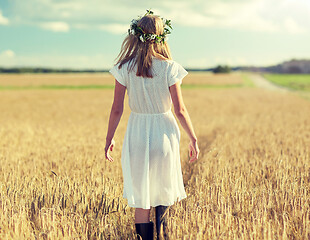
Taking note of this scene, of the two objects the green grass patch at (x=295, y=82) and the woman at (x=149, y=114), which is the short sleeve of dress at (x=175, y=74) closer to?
the woman at (x=149, y=114)

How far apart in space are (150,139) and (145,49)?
73cm

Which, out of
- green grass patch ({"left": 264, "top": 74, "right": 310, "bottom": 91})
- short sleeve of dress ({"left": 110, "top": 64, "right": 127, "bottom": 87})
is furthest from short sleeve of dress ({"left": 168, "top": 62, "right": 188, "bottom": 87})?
green grass patch ({"left": 264, "top": 74, "right": 310, "bottom": 91})

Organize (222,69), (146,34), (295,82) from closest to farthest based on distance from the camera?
1. (146,34)
2. (295,82)
3. (222,69)

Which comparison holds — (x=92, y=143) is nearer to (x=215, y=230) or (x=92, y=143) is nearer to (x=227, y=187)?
(x=227, y=187)

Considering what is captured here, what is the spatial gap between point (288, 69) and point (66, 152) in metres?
157

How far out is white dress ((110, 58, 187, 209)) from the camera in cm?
279

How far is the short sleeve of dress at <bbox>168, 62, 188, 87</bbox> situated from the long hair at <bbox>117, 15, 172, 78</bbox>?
104mm

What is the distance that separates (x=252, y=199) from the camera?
333 centimetres

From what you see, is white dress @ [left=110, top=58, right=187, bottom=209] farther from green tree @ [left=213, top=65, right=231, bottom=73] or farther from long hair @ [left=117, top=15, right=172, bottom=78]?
green tree @ [left=213, top=65, right=231, bottom=73]

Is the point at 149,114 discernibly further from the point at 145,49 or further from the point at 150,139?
the point at 145,49

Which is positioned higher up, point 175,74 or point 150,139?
point 175,74

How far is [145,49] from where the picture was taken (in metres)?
2.75

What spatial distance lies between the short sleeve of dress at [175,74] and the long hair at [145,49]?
104 mm

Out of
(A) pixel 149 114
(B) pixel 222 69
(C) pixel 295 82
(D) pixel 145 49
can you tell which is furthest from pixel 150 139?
(B) pixel 222 69
